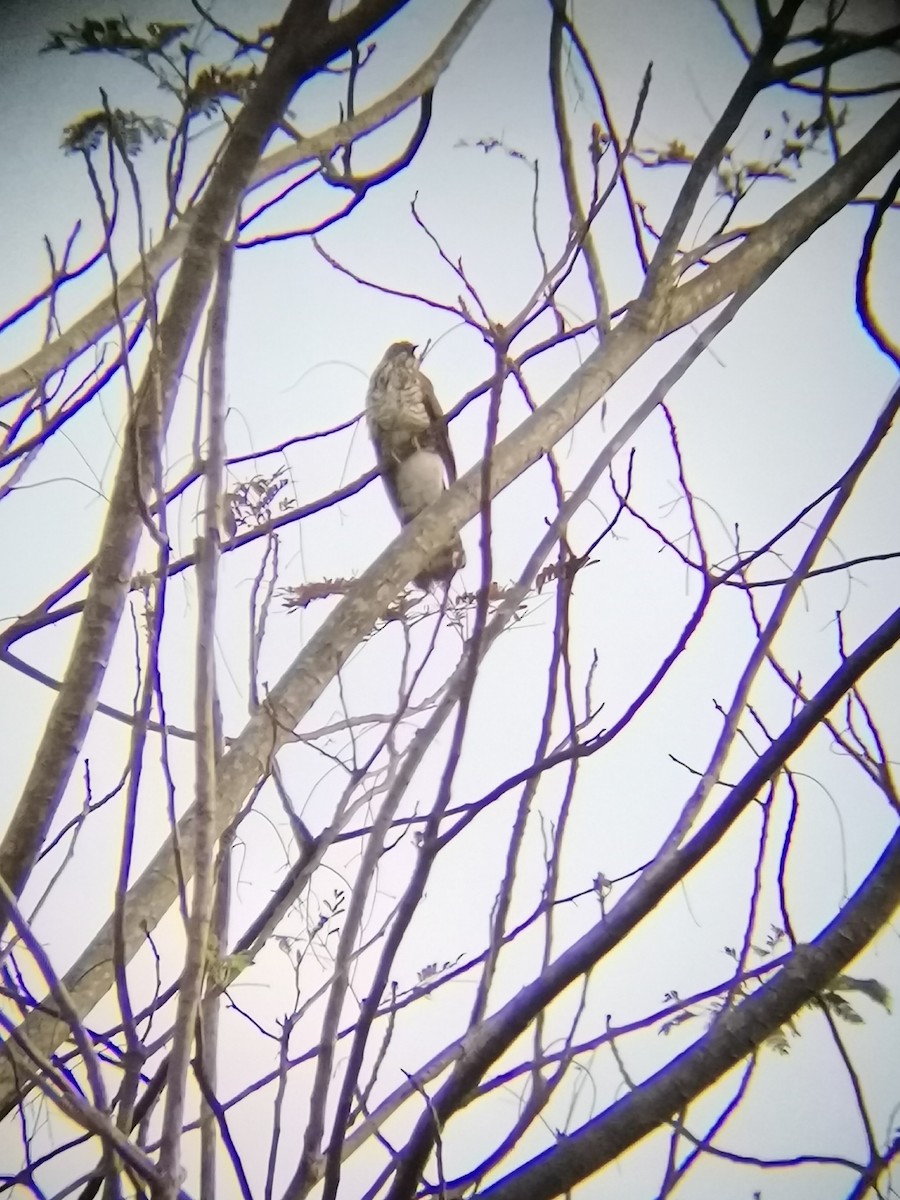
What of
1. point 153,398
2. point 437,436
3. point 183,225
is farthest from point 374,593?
point 437,436

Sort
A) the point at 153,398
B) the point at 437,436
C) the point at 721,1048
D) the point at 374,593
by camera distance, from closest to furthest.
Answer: the point at 721,1048 → the point at 153,398 → the point at 374,593 → the point at 437,436

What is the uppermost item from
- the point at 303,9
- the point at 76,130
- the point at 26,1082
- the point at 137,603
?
the point at 76,130

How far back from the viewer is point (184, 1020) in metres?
0.57

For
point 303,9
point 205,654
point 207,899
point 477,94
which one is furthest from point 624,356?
point 477,94

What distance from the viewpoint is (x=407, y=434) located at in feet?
6.17

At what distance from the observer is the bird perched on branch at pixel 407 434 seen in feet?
5.82

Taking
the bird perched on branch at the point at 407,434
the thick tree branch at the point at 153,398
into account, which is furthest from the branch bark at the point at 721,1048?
the bird perched on branch at the point at 407,434

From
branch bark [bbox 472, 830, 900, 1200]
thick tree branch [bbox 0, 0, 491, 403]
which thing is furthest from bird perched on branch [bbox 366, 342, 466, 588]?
branch bark [bbox 472, 830, 900, 1200]

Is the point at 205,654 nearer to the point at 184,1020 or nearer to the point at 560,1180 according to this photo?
the point at 184,1020

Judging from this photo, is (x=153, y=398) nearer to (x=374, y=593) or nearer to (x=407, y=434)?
(x=374, y=593)

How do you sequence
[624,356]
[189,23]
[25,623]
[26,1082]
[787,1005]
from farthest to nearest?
[189,23] → [25,623] → [624,356] → [26,1082] → [787,1005]

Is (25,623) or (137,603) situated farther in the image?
(137,603)

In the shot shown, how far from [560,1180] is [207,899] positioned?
1.01 feet

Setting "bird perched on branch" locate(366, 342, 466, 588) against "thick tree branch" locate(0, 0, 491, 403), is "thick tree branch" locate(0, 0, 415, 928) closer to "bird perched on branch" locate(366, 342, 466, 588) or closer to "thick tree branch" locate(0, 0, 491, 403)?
"thick tree branch" locate(0, 0, 491, 403)
